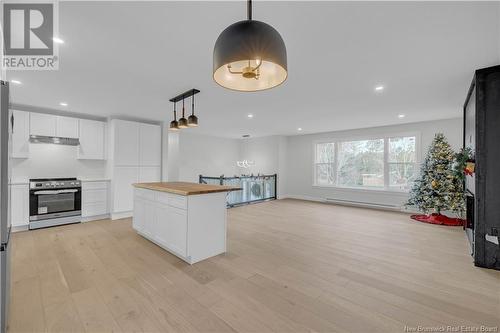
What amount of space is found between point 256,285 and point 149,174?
4.61 meters

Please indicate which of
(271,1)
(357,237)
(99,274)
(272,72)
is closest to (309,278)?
(357,237)

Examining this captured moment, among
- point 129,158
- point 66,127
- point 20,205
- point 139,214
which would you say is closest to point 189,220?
point 139,214

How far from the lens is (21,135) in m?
4.55

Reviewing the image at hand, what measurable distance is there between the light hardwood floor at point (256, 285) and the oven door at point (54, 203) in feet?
1.82

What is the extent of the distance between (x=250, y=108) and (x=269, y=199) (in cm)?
460

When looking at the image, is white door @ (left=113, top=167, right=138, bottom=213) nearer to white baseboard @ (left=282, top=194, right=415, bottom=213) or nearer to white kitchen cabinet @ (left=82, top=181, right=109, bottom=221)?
white kitchen cabinet @ (left=82, top=181, right=109, bottom=221)

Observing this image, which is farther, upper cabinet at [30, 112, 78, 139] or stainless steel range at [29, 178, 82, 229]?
upper cabinet at [30, 112, 78, 139]

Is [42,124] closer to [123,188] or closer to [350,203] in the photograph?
[123,188]

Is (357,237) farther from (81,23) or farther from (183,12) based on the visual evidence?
(81,23)

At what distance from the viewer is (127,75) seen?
3.11m

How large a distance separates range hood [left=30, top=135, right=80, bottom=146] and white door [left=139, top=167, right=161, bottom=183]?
1503 millimetres

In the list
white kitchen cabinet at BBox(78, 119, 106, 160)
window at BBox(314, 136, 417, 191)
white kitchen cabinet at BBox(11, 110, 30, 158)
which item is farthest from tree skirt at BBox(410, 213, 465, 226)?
white kitchen cabinet at BBox(11, 110, 30, 158)

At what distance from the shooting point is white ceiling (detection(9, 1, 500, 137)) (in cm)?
183

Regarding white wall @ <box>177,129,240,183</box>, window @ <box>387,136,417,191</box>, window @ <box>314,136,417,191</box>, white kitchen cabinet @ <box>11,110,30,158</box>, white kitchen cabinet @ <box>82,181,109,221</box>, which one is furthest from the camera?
white wall @ <box>177,129,240,183</box>
